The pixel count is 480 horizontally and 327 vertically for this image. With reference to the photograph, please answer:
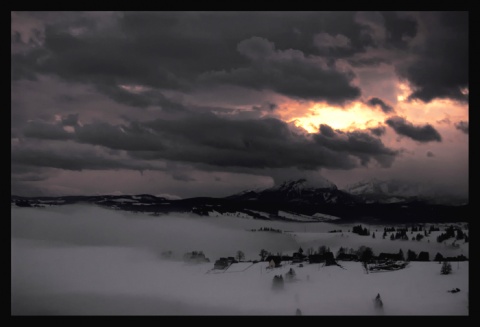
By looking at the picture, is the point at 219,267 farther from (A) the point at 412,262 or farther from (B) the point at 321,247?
(A) the point at 412,262

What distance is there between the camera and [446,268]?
1759cm

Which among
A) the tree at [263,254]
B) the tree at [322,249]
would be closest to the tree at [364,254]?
the tree at [322,249]

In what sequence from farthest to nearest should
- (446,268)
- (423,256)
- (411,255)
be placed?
(411,255)
(423,256)
(446,268)

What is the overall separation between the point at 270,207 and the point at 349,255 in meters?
3.80

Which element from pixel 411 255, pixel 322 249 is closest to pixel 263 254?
pixel 322 249

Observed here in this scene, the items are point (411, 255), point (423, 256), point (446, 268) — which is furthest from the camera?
point (411, 255)

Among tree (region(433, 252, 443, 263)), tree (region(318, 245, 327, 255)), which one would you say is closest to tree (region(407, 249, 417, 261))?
tree (region(433, 252, 443, 263))

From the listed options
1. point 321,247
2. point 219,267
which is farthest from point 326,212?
point 219,267

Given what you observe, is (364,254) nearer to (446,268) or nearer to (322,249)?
(322,249)

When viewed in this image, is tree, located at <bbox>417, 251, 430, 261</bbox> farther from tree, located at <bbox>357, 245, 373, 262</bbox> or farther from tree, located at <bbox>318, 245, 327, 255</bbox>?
tree, located at <bbox>318, 245, 327, 255</bbox>

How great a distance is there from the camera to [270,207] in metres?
19.8

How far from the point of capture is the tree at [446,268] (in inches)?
687

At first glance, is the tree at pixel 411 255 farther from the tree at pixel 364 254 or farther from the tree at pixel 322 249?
the tree at pixel 322 249

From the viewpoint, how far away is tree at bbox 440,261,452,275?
17.4 meters
